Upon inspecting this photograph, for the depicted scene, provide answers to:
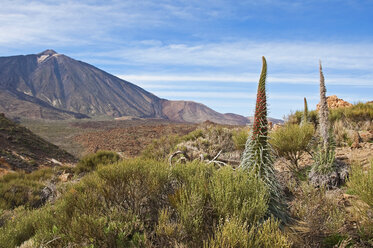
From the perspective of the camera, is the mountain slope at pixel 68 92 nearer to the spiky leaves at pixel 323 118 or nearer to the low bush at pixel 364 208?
the spiky leaves at pixel 323 118

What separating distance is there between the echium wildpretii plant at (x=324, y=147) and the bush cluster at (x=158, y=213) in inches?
79.9

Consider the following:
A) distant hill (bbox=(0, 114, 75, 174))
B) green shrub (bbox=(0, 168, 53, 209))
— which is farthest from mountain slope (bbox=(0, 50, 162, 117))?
green shrub (bbox=(0, 168, 53, 209))

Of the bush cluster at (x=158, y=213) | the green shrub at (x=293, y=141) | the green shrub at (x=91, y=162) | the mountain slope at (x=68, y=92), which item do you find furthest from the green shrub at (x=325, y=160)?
the mountain slope at (x=68, y=92)

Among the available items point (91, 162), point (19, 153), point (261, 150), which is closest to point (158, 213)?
point (261, 150)

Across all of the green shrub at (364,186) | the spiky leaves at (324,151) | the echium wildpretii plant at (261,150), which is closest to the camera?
the green shrub at (364,186)

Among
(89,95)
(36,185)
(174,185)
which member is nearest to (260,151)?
(174,185)

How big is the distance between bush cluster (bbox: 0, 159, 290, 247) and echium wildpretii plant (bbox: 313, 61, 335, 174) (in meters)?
2.03

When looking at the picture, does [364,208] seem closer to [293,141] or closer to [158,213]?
[293,141]

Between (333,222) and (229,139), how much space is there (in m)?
6.04

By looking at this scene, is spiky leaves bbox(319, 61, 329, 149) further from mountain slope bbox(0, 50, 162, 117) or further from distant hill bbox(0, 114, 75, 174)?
mountain slope bbox(0, 50, 162, 117)

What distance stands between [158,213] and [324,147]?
3.37 m

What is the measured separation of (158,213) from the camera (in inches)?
113

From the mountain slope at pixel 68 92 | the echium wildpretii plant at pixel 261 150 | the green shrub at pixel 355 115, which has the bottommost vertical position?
the echium wildpretii plant at pixel 261 150

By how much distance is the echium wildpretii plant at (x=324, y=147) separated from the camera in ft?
14.2
